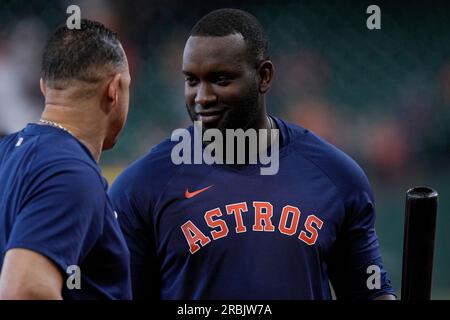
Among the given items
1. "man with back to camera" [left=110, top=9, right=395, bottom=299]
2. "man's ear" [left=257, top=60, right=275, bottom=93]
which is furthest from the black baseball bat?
"man's ear" [left=257, top=60, right=275, bottom=93]

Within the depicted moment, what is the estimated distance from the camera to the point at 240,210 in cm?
268

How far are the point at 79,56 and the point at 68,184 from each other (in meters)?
0.43

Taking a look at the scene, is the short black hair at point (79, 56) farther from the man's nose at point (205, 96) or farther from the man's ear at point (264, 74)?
the man's ear at point (264, 74)

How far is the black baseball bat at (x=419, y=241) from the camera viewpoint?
8.45 feet

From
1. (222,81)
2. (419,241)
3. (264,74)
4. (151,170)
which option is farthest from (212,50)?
(419,241)

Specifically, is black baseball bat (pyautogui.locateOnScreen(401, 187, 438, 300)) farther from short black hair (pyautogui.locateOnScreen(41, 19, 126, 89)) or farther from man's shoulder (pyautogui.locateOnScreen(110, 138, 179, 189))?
short black hair (pyautogui.locateOnScreen(41, 19, 126, 89))

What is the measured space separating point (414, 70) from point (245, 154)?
147 inches

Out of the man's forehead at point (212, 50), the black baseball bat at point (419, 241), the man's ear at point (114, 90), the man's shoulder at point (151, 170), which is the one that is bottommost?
the black baseball bat at point (419, 241)

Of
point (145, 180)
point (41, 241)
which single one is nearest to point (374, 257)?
point (145, 180)

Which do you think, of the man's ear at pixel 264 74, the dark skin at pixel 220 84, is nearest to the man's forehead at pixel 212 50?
the dark skin at pixel 220 84

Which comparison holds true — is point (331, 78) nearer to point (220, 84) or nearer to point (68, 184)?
point (220, 84)

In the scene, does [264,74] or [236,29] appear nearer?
[236,29]
